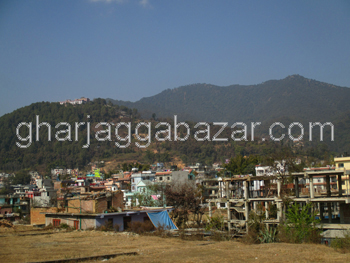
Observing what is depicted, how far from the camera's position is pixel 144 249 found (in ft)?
62.6

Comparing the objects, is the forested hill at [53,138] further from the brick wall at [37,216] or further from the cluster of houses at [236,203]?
the brick wall at [37,216]

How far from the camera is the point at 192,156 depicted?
13150 centimetres

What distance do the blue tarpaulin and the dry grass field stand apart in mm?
3340

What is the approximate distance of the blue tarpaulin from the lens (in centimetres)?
Result: 2845

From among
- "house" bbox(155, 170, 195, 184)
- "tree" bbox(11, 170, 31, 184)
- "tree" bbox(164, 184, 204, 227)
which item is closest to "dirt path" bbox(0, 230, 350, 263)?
"tree" bbox(164, 184, 204, 227)

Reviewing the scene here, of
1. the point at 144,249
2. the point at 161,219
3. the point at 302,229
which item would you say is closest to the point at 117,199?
the point at 161,219

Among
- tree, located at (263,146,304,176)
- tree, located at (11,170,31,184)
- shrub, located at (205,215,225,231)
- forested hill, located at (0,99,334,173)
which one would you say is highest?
forested hill, located at (0,99,334,173)

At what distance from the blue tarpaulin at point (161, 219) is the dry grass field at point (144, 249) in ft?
11.0

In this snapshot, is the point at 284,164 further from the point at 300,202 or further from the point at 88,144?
the point at 88,144

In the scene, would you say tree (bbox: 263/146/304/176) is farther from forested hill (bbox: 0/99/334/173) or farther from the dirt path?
forested hill (bbox: 0/99/334/173)

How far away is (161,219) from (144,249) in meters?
10.0

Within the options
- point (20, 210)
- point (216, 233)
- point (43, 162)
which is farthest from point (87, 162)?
point (216, 233)

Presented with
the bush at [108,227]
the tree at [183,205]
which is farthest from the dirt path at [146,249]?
the tree at [183,205]

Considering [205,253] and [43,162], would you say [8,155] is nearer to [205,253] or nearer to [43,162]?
[43,162]
